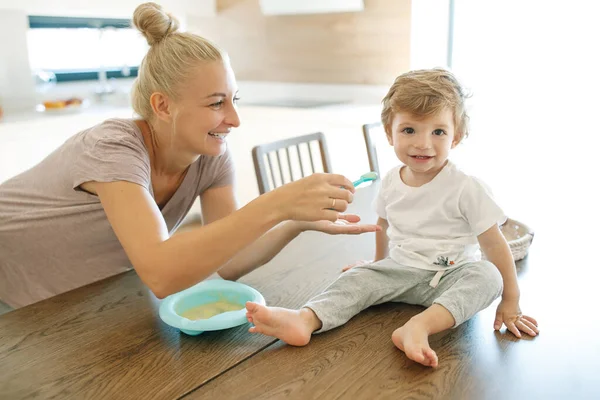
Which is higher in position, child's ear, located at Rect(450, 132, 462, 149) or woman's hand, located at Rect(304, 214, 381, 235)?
child's ear, located at Rect(450, 132, 462, 149)

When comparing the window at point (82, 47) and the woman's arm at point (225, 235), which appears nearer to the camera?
the woman's arm at point (225, 235)

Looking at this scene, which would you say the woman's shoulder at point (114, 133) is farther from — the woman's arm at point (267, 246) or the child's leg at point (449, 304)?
the child's leg at point (449, 304)

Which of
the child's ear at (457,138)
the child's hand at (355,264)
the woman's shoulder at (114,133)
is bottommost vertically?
the child's hand at (355,264)

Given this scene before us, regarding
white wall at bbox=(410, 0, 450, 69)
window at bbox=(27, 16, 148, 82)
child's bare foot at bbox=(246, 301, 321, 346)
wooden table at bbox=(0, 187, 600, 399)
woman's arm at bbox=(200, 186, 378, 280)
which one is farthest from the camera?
window at bbox=(27, 16, 148, 82)

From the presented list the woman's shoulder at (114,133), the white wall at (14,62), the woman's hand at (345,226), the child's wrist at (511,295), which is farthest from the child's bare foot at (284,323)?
the white wall at (14,62)

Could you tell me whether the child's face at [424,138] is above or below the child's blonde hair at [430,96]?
below

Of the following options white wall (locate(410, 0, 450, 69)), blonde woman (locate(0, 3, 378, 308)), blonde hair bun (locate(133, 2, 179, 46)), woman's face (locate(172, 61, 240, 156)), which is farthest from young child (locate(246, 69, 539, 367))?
white wall (locate(410, 0, 450, 69))

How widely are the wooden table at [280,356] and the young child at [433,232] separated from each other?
0.04 metres

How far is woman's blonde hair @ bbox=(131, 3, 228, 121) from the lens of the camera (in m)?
1.14

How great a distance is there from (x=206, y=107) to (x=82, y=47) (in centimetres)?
322

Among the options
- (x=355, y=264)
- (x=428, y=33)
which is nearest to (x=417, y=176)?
(x=355, y=264)

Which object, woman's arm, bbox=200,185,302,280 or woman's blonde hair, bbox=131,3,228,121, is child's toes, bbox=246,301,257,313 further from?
woman's blonde hair, bbox=131,3,228,121

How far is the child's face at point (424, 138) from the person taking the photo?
3.55ft

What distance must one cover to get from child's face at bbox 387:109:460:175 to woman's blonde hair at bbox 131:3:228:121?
40 centimetres
